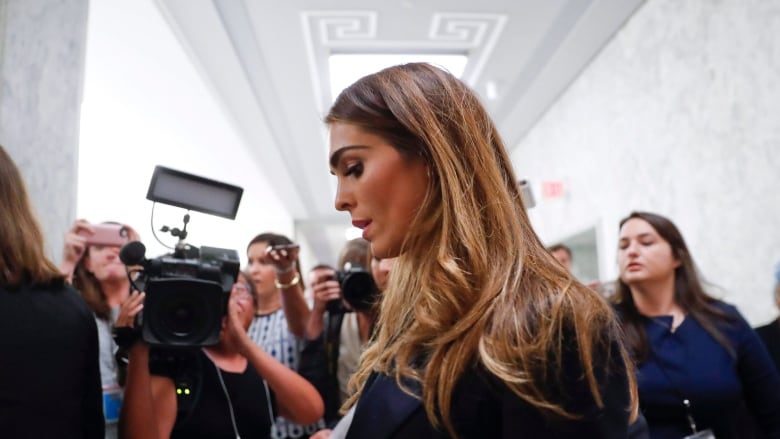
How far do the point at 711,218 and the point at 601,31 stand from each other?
4.52 ft

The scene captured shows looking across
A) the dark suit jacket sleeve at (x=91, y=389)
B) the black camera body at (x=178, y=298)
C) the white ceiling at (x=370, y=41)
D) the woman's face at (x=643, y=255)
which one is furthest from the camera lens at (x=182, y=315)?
the white ceiling at (x=370, y=41)

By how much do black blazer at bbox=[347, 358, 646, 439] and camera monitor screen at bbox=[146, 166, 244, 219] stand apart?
0.80 meters

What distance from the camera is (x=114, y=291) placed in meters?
1.69

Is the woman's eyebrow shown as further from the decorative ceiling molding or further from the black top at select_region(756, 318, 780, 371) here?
the decorative ceiling molding

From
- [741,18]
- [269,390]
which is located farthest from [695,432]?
[741,18]

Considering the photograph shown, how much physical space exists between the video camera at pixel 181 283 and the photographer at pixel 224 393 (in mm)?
58

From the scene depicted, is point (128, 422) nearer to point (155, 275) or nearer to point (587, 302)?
point (155, 275)

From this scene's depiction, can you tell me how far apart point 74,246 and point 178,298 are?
1.40 ft

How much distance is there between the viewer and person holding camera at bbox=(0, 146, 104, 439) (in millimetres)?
995

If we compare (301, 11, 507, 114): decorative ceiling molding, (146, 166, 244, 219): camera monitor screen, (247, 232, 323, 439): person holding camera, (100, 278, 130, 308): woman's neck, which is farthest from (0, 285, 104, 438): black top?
(301, 11, 507, 114): decorative ceiling molding

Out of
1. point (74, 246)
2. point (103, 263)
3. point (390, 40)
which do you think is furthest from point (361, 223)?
point (390, 40)

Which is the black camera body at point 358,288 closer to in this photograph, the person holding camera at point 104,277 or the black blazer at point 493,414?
the person holding camera at point 104,277

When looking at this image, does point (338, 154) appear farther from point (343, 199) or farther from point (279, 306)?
point (279, 306)

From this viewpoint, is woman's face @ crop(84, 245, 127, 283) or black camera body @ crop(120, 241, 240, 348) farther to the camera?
woman's face @ crop(84, 245, 127, 283)
